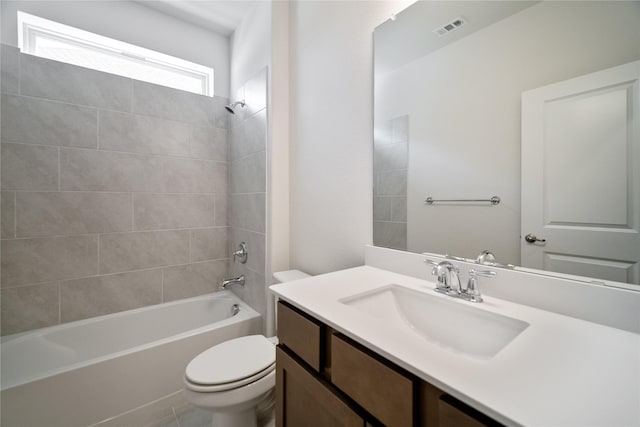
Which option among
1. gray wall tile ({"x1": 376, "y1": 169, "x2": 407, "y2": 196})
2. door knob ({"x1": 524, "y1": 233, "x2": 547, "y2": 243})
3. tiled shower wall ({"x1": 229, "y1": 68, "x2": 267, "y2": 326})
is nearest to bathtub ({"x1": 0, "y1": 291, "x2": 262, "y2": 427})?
tiled shower wall ({"x1": 229, "y1": 68, "x2": 267, "y2": 326})

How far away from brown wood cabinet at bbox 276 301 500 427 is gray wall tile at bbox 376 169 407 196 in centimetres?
68

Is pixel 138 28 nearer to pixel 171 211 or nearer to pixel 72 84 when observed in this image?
pixel 72 84

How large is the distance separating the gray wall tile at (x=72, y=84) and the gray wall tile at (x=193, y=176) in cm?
53

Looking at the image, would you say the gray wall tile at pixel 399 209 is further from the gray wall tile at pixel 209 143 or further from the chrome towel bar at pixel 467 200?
the gray wall tile at pixel 209 143

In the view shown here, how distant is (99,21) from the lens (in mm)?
1893

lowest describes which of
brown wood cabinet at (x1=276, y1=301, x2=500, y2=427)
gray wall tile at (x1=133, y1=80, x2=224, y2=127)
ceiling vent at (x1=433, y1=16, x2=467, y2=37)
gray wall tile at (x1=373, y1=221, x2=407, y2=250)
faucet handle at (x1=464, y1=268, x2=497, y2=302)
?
brown wood cabinet at (x1=276, y1=301, x2=500, y2=427)

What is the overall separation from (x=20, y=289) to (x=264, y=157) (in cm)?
181

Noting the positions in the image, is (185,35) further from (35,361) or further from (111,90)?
(35,361)

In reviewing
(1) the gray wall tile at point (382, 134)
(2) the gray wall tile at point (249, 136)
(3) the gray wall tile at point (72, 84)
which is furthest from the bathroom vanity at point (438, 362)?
(3) the gray wall tile at point (72, 84)

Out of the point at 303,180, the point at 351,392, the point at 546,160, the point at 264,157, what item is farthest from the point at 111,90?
the point at 546,160

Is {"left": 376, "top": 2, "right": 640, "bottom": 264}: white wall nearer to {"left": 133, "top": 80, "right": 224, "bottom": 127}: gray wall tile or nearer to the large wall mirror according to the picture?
the large wall mirror

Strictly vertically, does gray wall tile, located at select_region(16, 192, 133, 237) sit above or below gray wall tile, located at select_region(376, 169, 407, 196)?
below

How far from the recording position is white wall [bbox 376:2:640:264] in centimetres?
69

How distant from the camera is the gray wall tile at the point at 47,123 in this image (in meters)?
1.62
